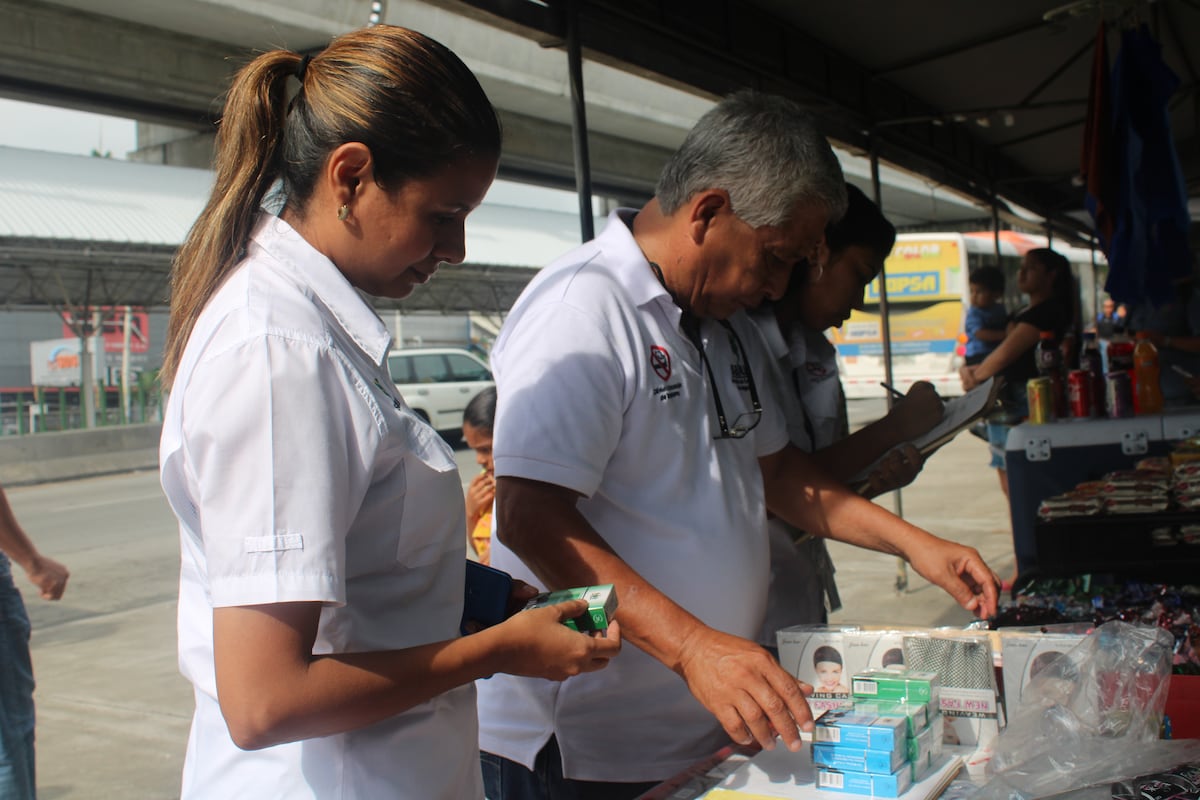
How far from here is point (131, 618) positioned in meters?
6.52

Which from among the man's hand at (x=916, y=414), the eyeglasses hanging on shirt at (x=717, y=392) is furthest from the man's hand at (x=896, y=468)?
the eyeglasses hanging on shirt at (x=717, y=392)

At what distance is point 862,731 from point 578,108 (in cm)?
201

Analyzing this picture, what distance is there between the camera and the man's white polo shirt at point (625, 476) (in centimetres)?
167

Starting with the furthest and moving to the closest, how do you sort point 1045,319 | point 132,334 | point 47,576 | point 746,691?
point 132,334 < point 1045,319 < point 47,576 < point 746,691

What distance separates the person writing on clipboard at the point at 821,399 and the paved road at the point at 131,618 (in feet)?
8.97

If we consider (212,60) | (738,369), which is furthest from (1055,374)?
(212,60)

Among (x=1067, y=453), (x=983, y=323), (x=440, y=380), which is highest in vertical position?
(x=440, y=380)

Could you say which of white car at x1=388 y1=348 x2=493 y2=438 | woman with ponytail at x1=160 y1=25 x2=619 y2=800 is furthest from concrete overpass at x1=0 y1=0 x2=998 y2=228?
white car at x1=388 y1=348 x2=493 y2=438

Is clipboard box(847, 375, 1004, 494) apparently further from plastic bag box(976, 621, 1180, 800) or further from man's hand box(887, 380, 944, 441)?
plastic bag box(976, 621, 1180, 800)

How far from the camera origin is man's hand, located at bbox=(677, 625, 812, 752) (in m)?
1.36

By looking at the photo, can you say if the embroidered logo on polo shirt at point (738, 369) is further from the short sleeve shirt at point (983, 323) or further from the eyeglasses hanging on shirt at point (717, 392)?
the short sleeve shirt at point (983, 323)

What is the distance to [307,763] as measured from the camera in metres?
1.13

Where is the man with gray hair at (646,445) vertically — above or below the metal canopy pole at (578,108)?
below

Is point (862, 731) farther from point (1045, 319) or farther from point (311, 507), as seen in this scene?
point (1045, 319)
